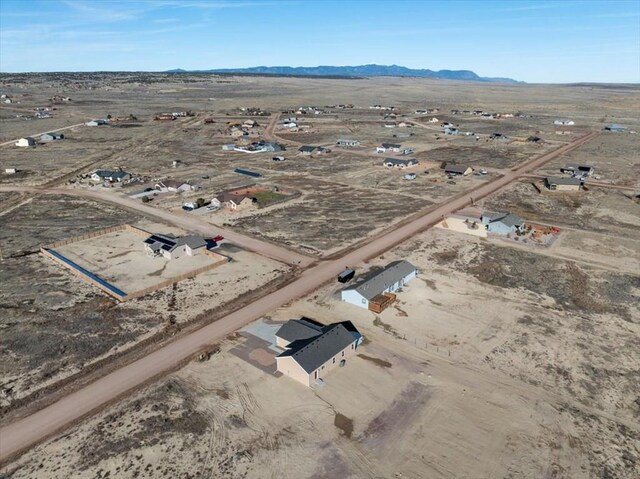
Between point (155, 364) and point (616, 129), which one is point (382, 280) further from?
point (616, 129)

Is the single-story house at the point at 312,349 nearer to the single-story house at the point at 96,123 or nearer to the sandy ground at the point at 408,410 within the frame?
the sandy ground at the point at 408,410

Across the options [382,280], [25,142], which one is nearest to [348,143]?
[382,280]

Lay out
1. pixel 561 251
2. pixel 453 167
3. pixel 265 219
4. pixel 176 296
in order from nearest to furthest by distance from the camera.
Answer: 1. pixel 176 296
2. pixel 561 251
3. pixel 265 219
4. pixel 453 167

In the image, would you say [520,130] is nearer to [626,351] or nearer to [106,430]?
[626,351]

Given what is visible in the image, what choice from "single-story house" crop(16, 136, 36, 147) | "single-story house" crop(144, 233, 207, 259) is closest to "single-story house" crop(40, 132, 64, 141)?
"single-story house" crop(16, 136, 36, 147)

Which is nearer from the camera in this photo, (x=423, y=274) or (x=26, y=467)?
(x=26, y=467)

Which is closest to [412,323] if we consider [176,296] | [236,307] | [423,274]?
[423,274]

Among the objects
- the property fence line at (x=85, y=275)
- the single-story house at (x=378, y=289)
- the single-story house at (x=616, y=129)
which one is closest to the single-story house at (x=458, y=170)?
the single-story house at (x=378, y=289)
